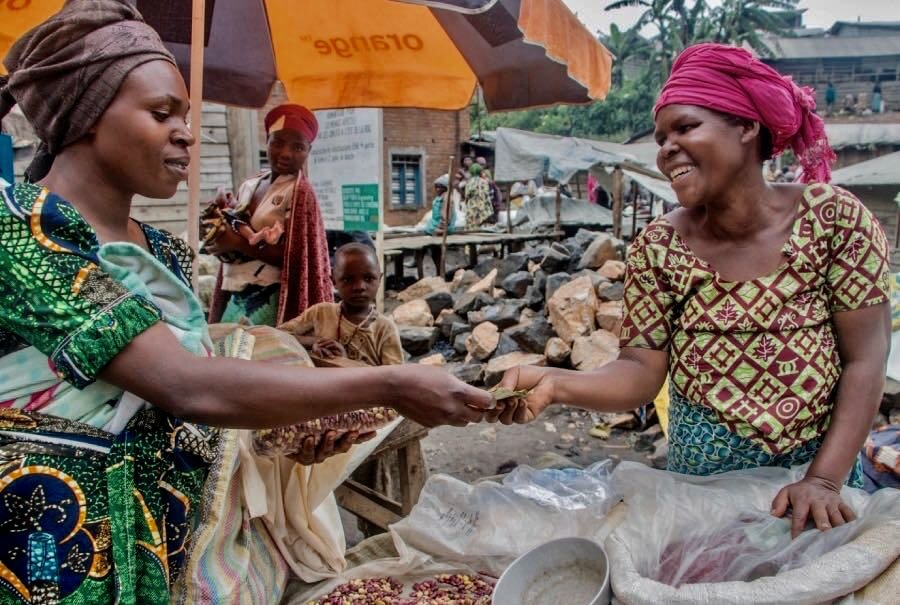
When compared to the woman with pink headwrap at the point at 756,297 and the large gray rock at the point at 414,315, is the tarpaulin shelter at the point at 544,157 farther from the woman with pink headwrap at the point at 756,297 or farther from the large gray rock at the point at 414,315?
the woman with pink headwrap at the point at 756,297

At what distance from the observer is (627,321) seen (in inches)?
72.2

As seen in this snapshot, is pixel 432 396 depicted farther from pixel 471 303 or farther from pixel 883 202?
pixel 883 202

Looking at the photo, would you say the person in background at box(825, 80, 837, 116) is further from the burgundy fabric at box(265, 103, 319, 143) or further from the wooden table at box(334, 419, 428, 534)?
the wooden table at box(334, 419, 428, 534)

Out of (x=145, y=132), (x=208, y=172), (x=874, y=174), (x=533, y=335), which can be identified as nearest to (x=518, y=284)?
(x=533, y=335)

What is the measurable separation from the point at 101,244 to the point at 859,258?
66.2 inches

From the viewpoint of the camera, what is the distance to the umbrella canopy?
9.95 feet

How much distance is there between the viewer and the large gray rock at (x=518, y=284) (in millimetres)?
9508

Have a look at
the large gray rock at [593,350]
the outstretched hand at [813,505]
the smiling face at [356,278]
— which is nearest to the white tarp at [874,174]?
the large gray rock at [593,350]

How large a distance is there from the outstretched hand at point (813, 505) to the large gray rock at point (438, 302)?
781cm

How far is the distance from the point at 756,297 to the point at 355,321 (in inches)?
73.2

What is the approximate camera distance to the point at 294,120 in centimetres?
361

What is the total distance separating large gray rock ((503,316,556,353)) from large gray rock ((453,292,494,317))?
154 centimetres

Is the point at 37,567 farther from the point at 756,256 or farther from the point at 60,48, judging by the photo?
the point at 756,256

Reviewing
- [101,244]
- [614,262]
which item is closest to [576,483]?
[101,244]
